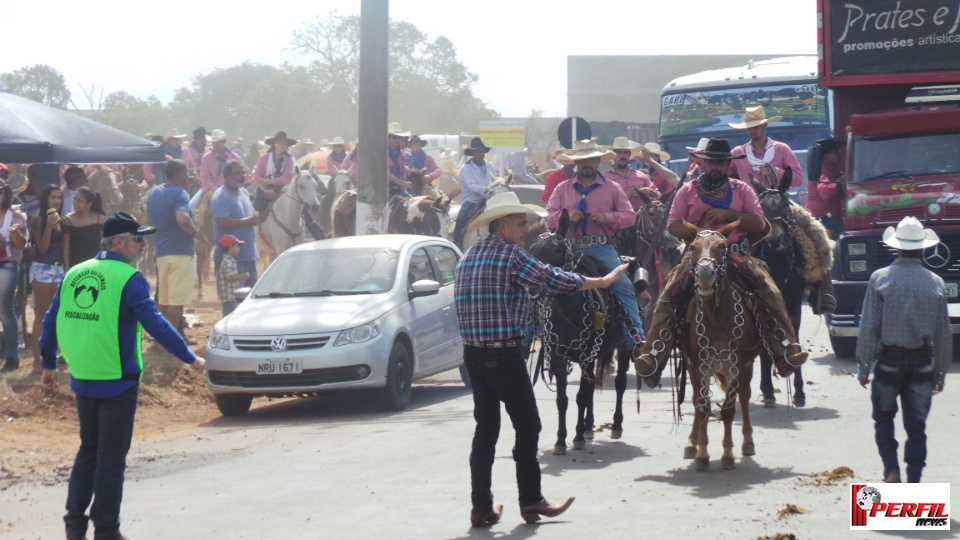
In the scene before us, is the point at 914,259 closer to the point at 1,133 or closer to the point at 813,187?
the point at 813,187

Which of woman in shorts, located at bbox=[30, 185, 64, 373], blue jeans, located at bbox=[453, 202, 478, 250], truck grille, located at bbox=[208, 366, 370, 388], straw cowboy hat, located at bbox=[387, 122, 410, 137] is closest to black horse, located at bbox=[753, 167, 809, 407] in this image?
truck grille, located at bbox=[208, 366, 370, 388]

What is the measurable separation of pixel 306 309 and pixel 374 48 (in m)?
4.70

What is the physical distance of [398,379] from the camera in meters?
13.4

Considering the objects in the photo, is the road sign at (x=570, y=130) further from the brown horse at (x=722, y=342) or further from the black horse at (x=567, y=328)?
the brown horse at (x=722, y=342)

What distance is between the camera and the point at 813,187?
54.9ft

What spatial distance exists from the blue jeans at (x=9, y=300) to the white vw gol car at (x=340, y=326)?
2467 millimetres

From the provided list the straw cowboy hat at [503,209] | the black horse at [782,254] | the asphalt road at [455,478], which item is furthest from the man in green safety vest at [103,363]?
the black horse at [782,254]

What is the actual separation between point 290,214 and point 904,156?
9156 millimetres

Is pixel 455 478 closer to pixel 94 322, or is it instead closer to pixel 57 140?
pixel 94 322

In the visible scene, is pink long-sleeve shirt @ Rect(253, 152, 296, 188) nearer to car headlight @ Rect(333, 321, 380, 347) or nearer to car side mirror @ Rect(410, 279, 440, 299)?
car side mirror @ Rect(410, 279, 440, 299)

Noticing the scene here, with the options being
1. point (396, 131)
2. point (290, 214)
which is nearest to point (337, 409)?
point (290, 214)

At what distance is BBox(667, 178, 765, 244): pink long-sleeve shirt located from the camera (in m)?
10.4

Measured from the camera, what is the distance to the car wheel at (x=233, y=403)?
13.4 meters

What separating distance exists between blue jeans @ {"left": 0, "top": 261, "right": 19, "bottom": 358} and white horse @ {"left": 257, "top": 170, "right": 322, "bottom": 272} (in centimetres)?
595
